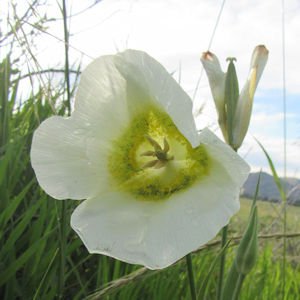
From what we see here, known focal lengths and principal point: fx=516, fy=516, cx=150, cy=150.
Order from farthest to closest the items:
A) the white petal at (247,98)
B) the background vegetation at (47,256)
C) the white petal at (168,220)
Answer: the background vegetation at (47,256) → the white petal at (247,98) → the white petal at (168,220)

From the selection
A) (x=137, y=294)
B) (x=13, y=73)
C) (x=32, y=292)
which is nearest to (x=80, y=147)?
(x=32, y=292)

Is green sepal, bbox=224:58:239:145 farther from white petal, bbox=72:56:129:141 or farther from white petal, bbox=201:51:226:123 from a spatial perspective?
white petal, bbox=72:56:129:141

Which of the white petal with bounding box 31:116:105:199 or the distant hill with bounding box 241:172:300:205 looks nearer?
the white petal with bounding box 31:116:105:199

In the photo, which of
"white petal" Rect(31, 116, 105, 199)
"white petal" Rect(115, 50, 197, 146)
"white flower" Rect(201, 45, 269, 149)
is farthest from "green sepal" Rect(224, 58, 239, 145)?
"white petal" Rect(31, 116, 105, 199)

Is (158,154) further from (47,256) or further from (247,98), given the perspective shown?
(47,256)

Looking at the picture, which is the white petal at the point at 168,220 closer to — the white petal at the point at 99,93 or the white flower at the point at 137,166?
the white flower at the point at 137,166

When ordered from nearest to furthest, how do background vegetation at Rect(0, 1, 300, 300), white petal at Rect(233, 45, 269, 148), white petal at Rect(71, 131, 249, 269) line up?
white petal at Rect(71, 131, 249, 269) → white petal at Rect(233, 45, 269, 148) → background vegetation at Rect(0, 1, 300, 300)

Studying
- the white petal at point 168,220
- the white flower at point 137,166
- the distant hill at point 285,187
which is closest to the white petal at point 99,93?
the white flower at point 137,166

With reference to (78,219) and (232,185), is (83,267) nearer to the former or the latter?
(78,219)
